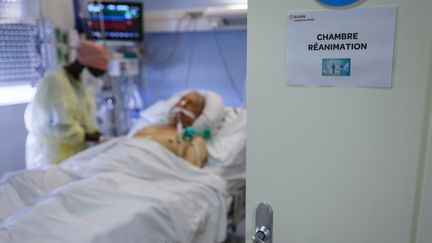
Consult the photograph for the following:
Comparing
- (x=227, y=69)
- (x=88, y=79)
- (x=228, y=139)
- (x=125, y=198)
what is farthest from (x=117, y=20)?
(x=125, y=198)

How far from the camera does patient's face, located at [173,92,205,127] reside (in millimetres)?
2781

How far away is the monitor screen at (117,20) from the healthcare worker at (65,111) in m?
0.62

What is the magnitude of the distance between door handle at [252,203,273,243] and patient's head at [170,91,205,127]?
1.82 m

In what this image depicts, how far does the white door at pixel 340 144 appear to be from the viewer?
0.79 metres

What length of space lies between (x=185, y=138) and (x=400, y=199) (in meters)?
1.87

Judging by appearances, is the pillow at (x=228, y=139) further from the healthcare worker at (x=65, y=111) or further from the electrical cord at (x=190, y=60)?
the healthcare worker at (x=65, y=111)

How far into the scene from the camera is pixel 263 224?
0.99 metres

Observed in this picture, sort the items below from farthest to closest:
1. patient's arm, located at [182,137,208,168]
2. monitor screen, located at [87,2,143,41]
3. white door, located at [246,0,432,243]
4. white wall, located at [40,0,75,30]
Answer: monitor screen, located at [87,2,143,41], white wall, located at [40,0,75,30], patient's arm, located at [182,137,208,168], white door, located at [246,0,432,243]

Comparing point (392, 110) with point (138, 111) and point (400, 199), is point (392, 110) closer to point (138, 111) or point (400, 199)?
point (400, 199)

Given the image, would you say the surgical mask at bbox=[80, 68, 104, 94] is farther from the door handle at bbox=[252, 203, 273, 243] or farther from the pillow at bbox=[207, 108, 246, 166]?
the door handle at bbox=[252, 203, 273, 243]

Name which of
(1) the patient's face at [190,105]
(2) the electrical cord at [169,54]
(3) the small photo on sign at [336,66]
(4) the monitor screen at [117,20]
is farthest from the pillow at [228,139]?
(3) the small photo on sign at [336,66]

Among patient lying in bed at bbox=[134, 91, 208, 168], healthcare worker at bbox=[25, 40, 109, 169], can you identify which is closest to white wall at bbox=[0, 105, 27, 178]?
healthcare worker at bbox=[25, 40, 109, 169]

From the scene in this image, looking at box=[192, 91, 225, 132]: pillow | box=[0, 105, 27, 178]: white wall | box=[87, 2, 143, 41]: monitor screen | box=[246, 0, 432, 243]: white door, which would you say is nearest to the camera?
box=[246, 0, 432, 243]: white door

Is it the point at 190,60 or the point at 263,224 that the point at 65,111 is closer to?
the point at 190,60
